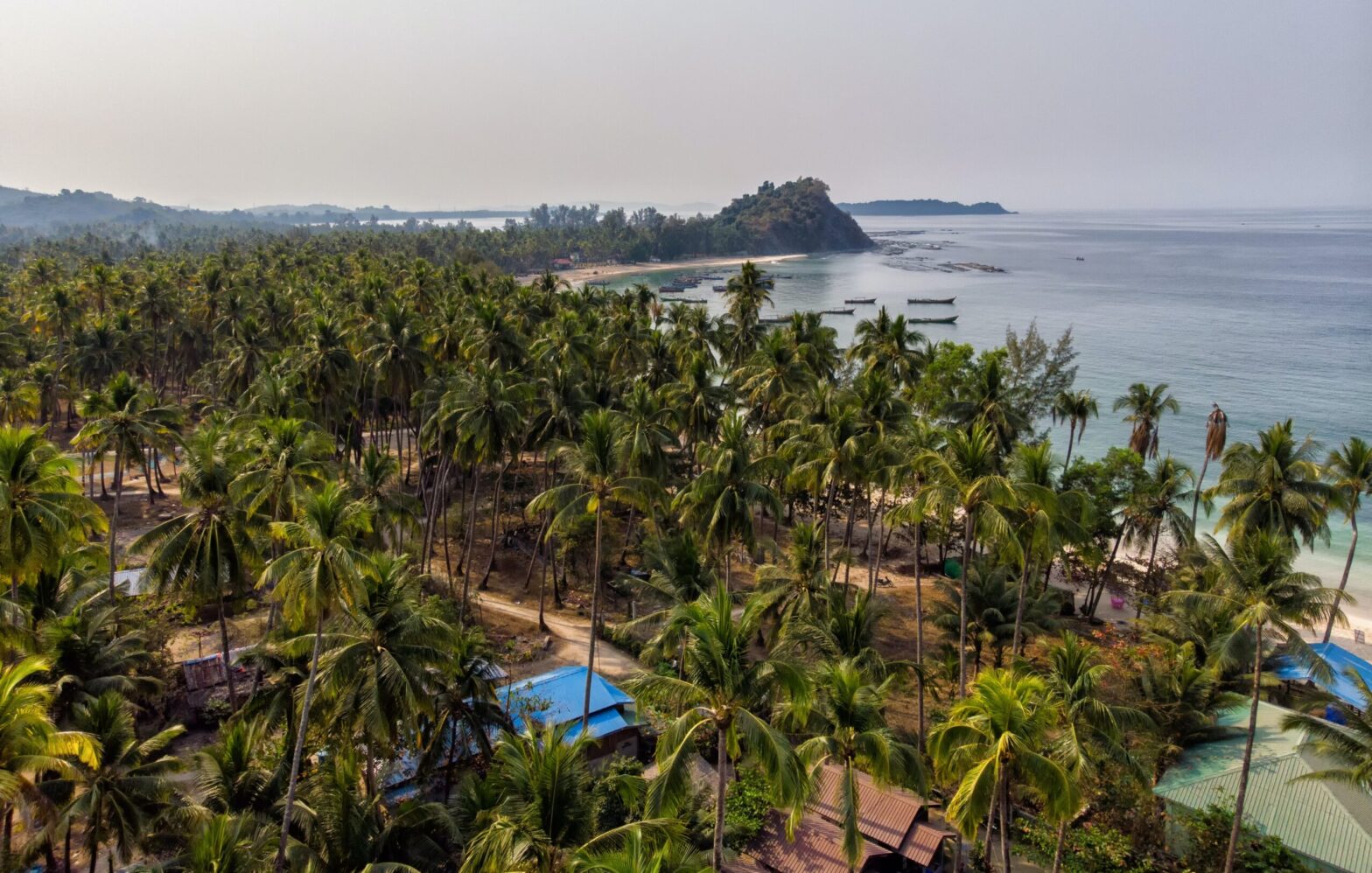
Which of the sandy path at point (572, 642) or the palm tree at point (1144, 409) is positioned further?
the palm tree at point (1144, 409)

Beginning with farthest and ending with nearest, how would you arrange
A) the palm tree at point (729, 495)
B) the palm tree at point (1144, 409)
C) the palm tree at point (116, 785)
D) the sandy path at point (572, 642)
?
the palm tree at point (1144, 409) → the sandy path at point (572, 642) → the palm tree at point (729, 495) → the palm tree at point (116, 785)

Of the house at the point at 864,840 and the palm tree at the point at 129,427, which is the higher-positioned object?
the palm tree at the point at 129,427

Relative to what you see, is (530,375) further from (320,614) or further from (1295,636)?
(1295,636)

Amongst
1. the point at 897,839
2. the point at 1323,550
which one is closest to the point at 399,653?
the point at 897,839

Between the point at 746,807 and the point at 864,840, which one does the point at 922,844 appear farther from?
the point at 746,807

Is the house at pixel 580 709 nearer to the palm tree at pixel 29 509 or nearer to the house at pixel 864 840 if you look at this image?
the house at pixel 864 840

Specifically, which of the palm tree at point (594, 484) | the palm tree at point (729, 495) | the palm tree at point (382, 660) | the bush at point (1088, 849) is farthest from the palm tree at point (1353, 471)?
the palm tree at point (382, 660)
